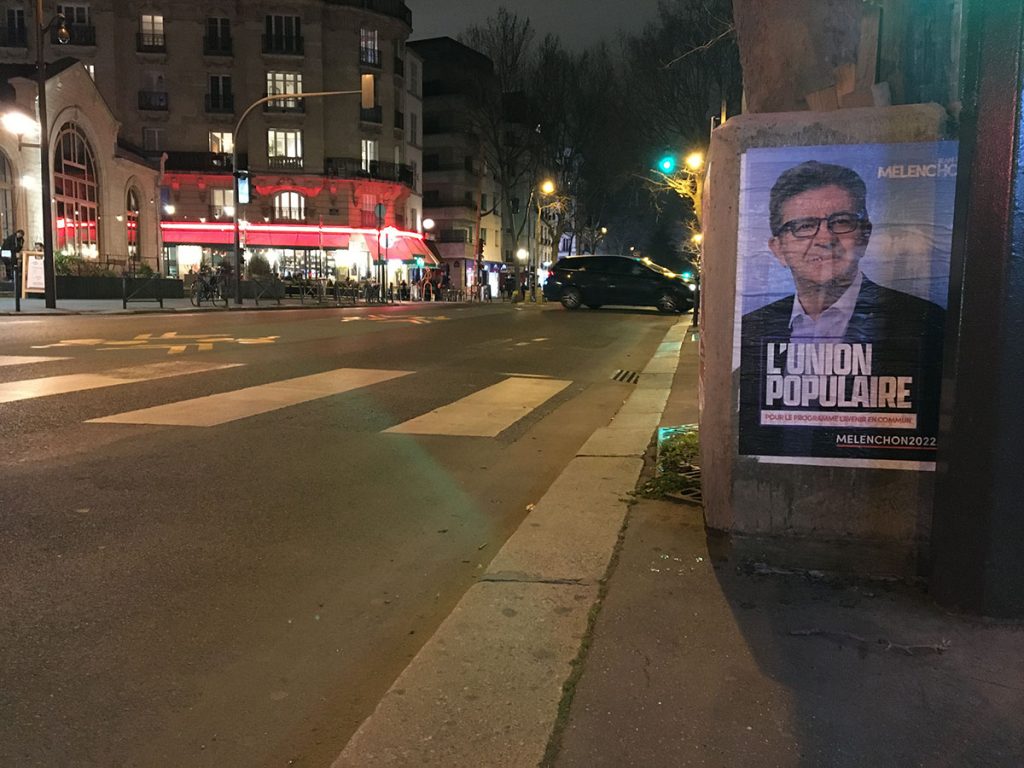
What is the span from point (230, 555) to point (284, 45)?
51.2 m

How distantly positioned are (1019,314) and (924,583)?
3.86ft

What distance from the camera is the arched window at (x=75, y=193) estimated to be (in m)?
34.8

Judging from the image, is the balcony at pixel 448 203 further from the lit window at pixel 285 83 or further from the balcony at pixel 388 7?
the lit window at pixel 285 83

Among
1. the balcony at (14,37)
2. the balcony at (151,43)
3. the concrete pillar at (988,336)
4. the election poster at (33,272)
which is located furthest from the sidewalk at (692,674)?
the balcony at (14,37)

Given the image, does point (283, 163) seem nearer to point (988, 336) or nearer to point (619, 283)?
point (619, 283)

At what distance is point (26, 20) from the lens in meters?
46.7

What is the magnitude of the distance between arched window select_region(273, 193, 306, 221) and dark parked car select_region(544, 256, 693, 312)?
27270 millimetres

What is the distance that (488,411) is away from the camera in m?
8.03

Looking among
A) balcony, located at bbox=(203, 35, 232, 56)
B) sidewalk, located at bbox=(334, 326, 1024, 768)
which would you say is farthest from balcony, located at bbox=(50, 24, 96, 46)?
sidewalk, located at bbox=(334, 326, 1024, 768)

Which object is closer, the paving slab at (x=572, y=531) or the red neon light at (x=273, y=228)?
the paving slab at (x=572, y=531)

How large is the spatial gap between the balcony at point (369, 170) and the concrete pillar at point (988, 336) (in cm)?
5003

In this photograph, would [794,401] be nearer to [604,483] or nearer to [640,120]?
[604,483]

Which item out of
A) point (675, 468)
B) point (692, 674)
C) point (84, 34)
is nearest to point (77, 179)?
point (84, 34)

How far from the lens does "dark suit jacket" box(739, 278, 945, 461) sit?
3084 millimetres
